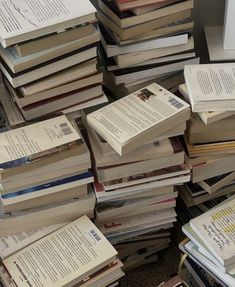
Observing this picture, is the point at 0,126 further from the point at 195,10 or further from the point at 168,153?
the point at 195,10

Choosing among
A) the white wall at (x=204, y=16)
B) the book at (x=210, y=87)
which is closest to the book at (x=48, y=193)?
the book at (x=210, y=87)

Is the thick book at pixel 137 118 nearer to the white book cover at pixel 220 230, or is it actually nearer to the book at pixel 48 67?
the book at pixel 48 67

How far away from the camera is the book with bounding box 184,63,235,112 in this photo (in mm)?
1237

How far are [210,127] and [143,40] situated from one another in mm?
285

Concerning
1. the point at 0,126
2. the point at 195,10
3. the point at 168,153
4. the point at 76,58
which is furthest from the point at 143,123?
the point at 195,10

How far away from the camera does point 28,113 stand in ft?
4.00

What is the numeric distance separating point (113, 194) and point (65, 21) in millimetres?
436

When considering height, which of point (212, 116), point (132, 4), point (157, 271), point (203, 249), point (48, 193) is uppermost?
point (132, 4)

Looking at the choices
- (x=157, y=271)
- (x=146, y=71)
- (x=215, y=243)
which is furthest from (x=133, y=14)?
(x=157, y=271)

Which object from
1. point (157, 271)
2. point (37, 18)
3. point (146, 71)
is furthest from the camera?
point (157, 271)

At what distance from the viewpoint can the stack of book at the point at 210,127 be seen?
1.24 metres

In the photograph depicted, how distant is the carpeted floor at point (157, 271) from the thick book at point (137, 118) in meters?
0.51

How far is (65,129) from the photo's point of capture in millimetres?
1195

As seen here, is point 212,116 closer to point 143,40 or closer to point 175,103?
point 175,103
